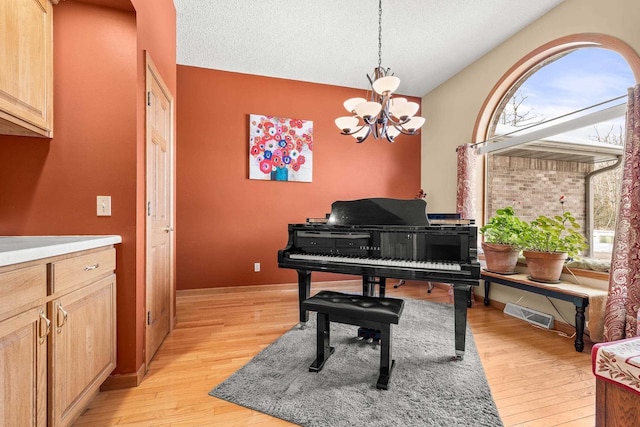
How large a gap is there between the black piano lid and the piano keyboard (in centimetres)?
34

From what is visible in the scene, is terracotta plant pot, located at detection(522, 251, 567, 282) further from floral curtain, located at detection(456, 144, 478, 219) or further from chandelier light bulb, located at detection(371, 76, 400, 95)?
chandelier light bulb, located at detection(371, 76, 400, 95)

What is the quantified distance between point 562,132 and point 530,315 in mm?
1797

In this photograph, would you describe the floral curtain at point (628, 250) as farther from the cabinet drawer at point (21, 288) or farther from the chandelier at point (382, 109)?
the cabinet drawer at point (21, 288)

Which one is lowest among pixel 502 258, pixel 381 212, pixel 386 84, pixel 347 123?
pixel 502 258

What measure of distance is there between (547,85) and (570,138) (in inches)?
24.2

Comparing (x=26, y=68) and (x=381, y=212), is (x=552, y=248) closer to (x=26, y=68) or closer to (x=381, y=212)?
(x=381, y=212)

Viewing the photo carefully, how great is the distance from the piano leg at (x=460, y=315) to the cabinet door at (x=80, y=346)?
7.15ft

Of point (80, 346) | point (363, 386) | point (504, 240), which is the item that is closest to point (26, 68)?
point (80, 346)

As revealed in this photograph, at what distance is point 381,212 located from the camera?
7.92 feet

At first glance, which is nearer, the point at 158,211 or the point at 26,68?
the point at 26,68

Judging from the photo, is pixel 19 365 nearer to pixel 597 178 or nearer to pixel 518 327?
pixel 518 327

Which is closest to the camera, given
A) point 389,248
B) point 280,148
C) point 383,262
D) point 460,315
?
point 460,315

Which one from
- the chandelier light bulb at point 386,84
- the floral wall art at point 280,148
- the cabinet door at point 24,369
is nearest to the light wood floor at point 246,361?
the cabinet door at point 24,369

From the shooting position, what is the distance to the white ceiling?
262 cm
